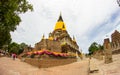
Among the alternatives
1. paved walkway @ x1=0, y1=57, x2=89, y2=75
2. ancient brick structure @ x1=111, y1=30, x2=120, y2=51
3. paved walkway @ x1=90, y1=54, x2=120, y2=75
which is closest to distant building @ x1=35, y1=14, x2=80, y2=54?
ancient brick structure @ x1=111, y1=30, x2=120, y2=51

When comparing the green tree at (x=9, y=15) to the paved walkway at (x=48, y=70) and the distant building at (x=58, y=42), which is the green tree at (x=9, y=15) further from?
the distant building at (x=58, y=42)

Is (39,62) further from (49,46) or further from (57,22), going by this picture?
(57,22)

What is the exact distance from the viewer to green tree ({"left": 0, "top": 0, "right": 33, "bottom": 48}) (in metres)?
12.8

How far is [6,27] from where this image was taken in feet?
46.4

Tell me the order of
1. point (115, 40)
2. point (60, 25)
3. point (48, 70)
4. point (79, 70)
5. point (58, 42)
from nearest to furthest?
point (79, 70) → point (48, 70) → point (115, 40) → point (58, 42) → point (60, 25)

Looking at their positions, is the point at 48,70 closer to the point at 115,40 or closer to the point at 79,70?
the point at 79,70

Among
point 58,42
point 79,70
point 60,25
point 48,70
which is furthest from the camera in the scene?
point 60,25

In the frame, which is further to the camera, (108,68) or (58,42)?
(58,42)

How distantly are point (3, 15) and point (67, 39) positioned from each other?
41329 millimetres

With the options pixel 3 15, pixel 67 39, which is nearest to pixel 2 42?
pixel 3 15

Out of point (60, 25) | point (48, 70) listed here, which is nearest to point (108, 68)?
point (48, 70)

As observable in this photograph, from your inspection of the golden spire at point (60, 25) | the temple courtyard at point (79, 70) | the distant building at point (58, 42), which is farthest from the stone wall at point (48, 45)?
the temple courtyard at point (79, 70)

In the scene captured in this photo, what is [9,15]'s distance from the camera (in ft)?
43.6

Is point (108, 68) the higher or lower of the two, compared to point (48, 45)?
lower
